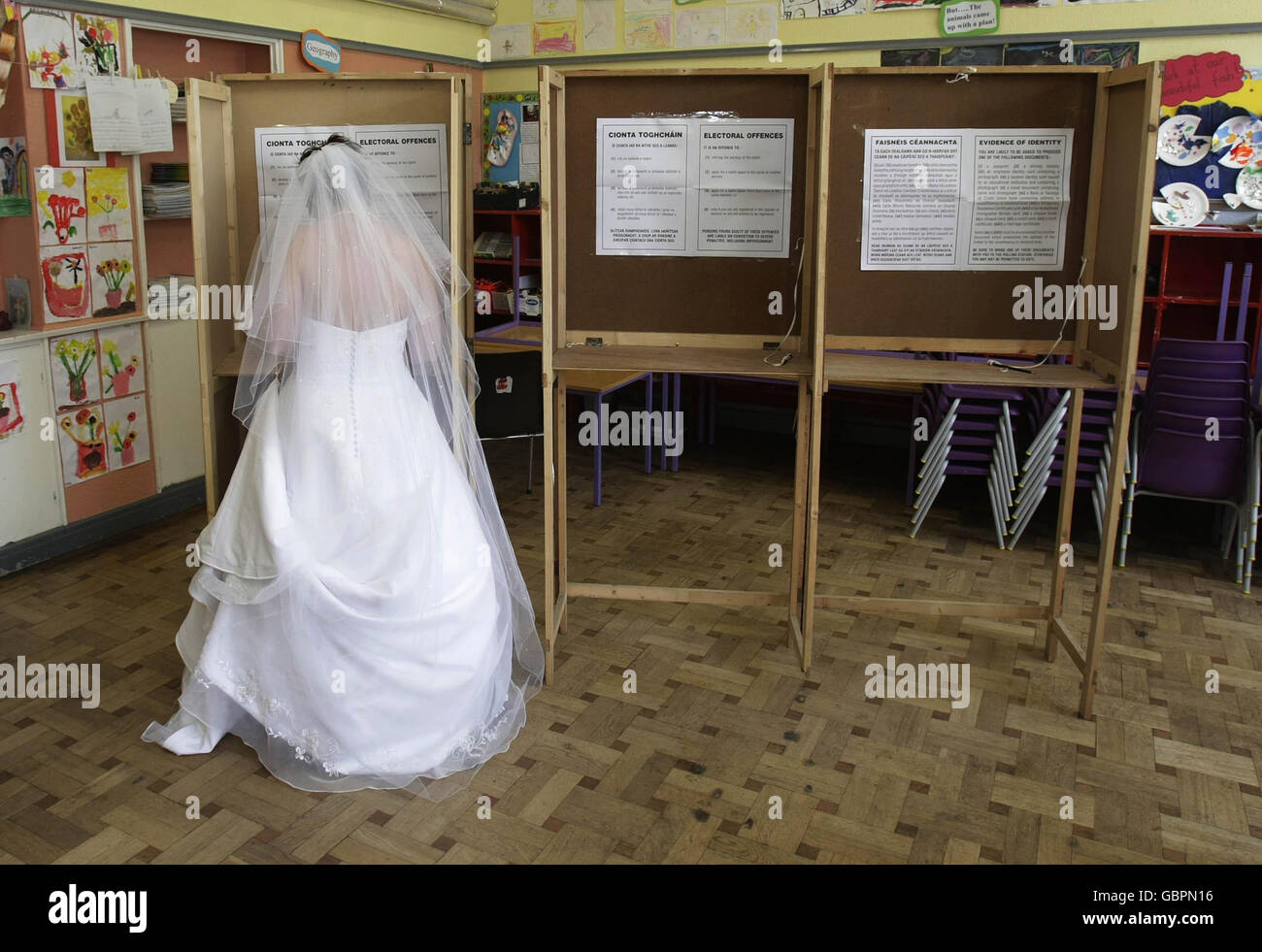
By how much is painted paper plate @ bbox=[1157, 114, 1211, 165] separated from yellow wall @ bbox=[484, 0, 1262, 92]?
1.15 feet

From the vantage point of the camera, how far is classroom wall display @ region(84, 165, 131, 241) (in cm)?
459

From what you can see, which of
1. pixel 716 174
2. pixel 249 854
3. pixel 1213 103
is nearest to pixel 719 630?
pixel 716 174

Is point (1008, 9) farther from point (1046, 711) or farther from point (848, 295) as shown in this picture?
point (1046, 711)

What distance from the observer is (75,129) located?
446 cm

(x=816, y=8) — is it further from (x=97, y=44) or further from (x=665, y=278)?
(x=97, y=44)

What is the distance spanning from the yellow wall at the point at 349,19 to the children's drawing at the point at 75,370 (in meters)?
1.36

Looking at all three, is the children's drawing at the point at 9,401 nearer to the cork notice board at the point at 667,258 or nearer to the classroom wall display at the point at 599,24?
the cork notice board at the point at 667,258

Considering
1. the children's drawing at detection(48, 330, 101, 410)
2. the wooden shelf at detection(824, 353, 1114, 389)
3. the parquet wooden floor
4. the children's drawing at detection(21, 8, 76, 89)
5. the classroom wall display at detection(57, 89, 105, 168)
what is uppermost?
the children's drawing at detection(21, 8, 76, 89)

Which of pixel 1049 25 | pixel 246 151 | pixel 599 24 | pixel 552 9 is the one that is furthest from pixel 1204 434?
pixel 552 9

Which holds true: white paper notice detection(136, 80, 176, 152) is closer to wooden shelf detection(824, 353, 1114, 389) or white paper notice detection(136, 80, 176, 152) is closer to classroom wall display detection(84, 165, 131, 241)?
classroom wall display detection(84, 165, 131, 241)

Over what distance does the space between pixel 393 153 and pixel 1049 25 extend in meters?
4.05

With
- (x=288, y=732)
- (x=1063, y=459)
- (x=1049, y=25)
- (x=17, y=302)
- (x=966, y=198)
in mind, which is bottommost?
(x=288, y=732)

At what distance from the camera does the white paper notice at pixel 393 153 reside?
11.4 ft

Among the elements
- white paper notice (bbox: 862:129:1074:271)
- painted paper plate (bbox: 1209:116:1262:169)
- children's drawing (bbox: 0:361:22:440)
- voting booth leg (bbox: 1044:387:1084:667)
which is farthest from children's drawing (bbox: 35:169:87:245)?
painted paper plate (bbox: 1209:116:1262:169)
